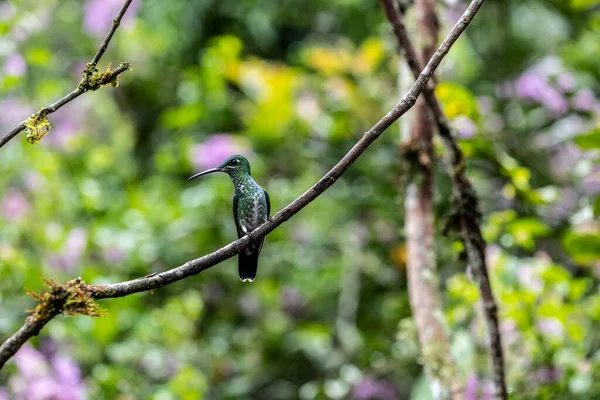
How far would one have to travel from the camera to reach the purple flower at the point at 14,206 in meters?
3.62

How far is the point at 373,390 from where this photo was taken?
10.7 ft

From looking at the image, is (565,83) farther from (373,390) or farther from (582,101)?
(373,390)

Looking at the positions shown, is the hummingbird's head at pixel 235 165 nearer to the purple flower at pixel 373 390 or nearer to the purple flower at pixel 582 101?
the purple flower at pixel 373 390

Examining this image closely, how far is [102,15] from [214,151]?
1.36 m

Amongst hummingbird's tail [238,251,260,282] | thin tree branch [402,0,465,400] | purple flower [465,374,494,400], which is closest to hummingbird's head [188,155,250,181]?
hummingbird's tail [238,251,260,282]

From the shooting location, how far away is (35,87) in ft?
12.1

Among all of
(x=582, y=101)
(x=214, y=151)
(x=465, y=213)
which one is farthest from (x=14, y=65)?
(x=582, y=101)

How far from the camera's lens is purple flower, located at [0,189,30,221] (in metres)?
3.62

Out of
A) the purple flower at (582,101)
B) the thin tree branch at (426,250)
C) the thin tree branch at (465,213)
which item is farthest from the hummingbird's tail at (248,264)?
the purple flower at (582,101)

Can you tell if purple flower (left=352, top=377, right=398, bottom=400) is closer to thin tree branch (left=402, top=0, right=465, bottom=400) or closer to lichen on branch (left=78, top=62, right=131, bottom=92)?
thin tree branch (left=402, top=0, right=465, bottom=400)

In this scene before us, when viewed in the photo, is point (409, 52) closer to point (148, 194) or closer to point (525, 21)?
point (148, 194)

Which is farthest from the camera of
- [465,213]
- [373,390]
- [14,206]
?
[14,206]

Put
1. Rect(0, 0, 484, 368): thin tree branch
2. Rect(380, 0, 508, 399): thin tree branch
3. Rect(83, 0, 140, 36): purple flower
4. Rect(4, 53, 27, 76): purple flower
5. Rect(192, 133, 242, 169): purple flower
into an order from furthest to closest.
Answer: Rect(83, 0, 140, 36): purple flower < Rect(192, 133, 242, 169): purple flower < Rect(4, 53, 27, 76): purple flower < Rect(380, 0, 508, 399): thin tree branch < Rect(0, 0, 484, 368): thin tree branch

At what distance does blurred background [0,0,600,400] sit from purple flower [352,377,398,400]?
0.04 feet
